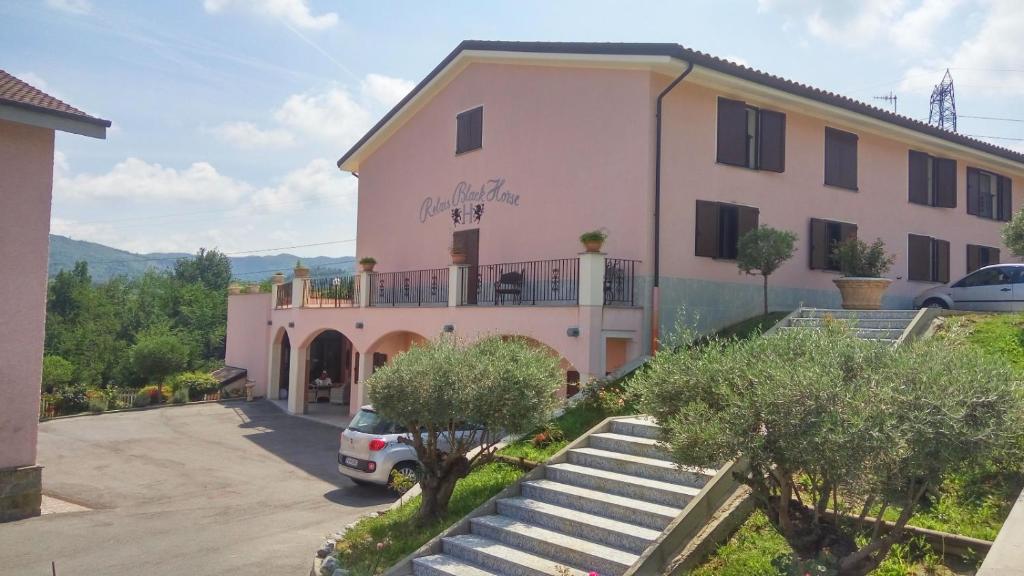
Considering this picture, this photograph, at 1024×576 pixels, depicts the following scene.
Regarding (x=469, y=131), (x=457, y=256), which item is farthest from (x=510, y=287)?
(x=469, y=131)

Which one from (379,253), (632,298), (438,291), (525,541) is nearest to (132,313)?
(379,253)

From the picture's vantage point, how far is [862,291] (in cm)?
1503

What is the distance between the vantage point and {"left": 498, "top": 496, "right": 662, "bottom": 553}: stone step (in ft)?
22.3

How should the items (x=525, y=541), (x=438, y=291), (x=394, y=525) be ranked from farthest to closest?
(x=438, y=291) → (x=394, y=525) → (x=525, y=541)

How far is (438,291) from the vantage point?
18.4m

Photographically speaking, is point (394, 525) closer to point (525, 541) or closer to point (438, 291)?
point (525, 541)

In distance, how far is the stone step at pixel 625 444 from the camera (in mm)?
8328

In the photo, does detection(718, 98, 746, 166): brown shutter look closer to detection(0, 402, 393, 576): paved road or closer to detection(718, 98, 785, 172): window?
detection(718, 98, 785, 172): window

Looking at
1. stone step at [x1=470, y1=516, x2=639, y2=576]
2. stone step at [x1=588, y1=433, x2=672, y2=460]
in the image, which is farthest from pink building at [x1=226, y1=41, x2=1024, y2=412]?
stone step at [x1=470, y1=516, x2=639, y2=576]


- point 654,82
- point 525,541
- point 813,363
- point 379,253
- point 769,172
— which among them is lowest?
point 525,541

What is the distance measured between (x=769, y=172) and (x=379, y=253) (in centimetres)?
1113

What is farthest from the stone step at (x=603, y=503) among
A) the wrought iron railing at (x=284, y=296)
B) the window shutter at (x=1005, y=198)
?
the window shutter at (x=1005, y=198)

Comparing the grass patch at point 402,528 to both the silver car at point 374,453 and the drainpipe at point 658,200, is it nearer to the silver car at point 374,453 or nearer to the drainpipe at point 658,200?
the silver car at point 374,453

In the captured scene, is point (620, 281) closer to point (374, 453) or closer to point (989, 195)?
point (374, 453)
